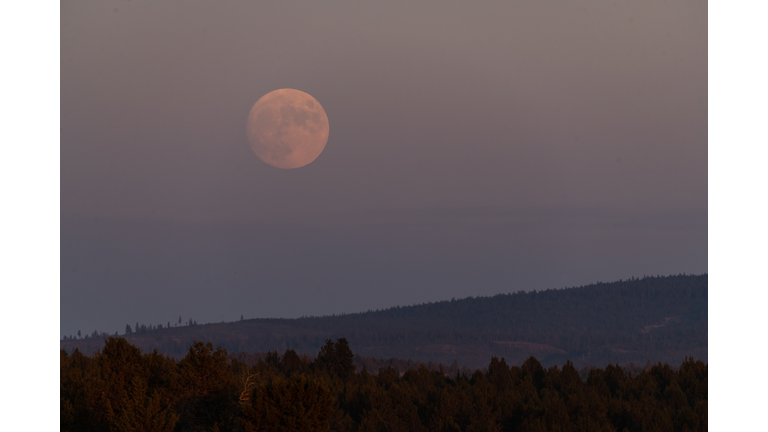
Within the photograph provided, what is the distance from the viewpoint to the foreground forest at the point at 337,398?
4472 centimetres

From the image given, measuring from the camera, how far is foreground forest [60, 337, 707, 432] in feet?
147

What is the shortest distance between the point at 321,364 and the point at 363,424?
51.2m

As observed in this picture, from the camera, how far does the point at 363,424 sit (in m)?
82.4

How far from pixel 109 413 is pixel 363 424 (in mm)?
34522

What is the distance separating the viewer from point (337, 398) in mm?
96375

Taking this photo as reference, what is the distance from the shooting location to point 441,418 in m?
85.6
